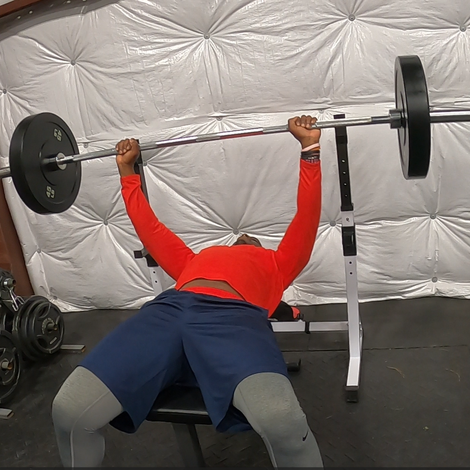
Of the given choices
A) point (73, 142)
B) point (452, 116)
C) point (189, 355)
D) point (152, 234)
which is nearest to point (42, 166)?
point (73, 142)

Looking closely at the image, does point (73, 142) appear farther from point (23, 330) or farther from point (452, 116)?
point (452, 116)

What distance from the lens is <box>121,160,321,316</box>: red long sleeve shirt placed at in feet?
5.45

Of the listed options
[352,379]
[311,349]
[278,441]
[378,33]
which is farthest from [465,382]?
[378,33]

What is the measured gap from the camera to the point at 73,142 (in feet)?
6.83

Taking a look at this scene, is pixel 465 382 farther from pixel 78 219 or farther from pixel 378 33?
pixel 78 219

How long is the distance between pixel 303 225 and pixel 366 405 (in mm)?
672

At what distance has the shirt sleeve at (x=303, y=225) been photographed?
1.69 metres

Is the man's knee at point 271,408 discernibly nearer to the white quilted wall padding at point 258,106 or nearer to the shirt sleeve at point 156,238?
the shirt sleeve at point 156,238

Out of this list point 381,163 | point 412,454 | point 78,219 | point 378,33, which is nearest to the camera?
point 412,454

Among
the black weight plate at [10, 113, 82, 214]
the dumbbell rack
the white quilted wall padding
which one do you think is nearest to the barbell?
the black weight plate at [10, 113, 82, 214]

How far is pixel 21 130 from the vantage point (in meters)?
1.78

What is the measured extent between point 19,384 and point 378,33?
2094 mm

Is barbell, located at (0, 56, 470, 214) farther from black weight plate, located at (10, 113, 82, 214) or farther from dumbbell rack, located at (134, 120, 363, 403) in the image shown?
dumbbell rack, located at (134, 120, 363, 403)

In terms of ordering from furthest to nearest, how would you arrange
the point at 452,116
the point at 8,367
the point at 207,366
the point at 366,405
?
1. the point at 8,367
2. the point at 366,405
3. the point at 452,116
4. the point at 207,366
